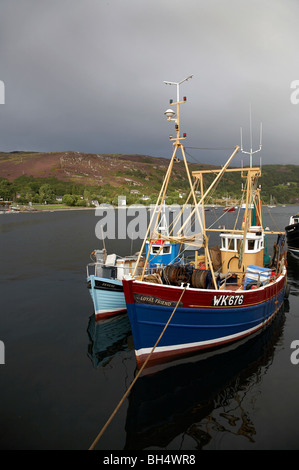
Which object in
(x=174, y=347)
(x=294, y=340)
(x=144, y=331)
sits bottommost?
(x=294, y=340)

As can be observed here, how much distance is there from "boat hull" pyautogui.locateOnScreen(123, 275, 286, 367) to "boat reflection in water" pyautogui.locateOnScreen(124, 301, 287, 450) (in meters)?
0.78

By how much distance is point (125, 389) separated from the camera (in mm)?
11430

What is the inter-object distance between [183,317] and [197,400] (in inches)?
130

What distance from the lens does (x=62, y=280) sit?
28766mm

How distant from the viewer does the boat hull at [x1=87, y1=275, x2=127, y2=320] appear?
1791cm

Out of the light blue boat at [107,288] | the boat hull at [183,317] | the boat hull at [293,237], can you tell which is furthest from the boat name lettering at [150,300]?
the boat hull at [293,237]

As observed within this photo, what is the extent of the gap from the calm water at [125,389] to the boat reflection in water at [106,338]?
6cm

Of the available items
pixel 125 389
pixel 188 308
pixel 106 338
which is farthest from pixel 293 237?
pixel 125 389

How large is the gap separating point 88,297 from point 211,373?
13.7 meters

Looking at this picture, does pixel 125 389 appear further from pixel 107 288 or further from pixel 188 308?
pixel 107 288

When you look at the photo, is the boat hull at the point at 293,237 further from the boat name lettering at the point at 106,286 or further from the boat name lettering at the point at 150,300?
the boat name lettering at the point at 150,300
